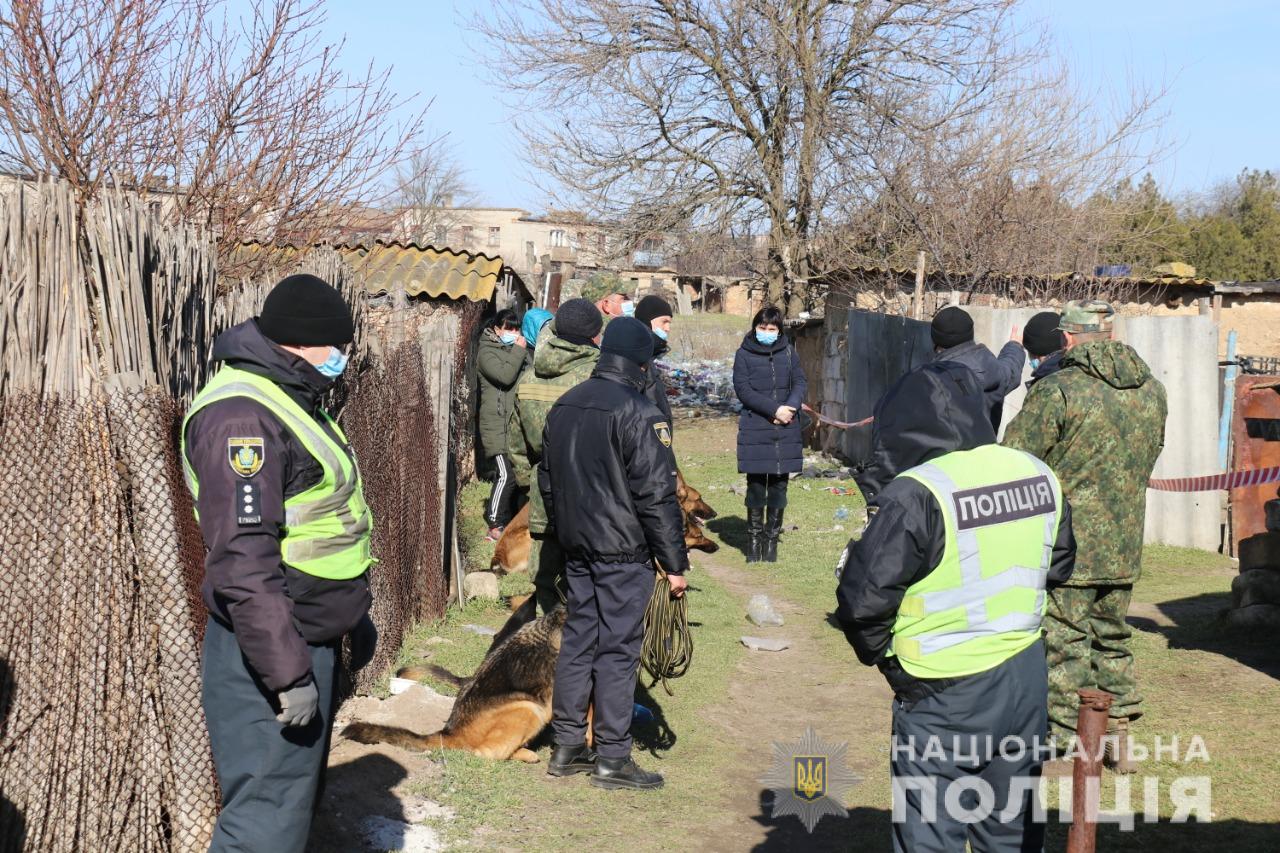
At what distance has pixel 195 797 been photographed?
146 inches

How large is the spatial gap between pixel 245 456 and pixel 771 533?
7522 mm

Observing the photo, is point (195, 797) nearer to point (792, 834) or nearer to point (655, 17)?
point (792, 834)

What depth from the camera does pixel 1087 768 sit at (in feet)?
9.66

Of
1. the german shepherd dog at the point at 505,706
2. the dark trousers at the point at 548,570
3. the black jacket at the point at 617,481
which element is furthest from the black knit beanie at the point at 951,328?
the german shepherd dog at the point at 505,706

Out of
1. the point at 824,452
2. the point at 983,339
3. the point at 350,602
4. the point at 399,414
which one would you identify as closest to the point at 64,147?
the point at 399,414

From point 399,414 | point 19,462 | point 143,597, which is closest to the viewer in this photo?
point 19,462

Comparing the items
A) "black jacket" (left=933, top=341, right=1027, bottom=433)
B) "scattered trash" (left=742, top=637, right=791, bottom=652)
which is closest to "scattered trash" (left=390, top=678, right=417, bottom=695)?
"scattered trash" (left=742, top=637, right=791, bottom=652)

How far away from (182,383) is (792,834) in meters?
3.01

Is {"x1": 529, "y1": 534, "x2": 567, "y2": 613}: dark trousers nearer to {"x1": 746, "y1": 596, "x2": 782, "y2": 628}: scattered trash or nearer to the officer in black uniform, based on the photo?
the officer in black uniform

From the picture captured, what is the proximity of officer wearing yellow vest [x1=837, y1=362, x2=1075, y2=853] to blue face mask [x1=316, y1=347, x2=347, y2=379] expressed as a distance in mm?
1583

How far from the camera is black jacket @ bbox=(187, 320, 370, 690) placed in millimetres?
2896

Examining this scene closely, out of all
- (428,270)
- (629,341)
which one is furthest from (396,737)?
(428,270)

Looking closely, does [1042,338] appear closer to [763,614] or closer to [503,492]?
[763,614]
